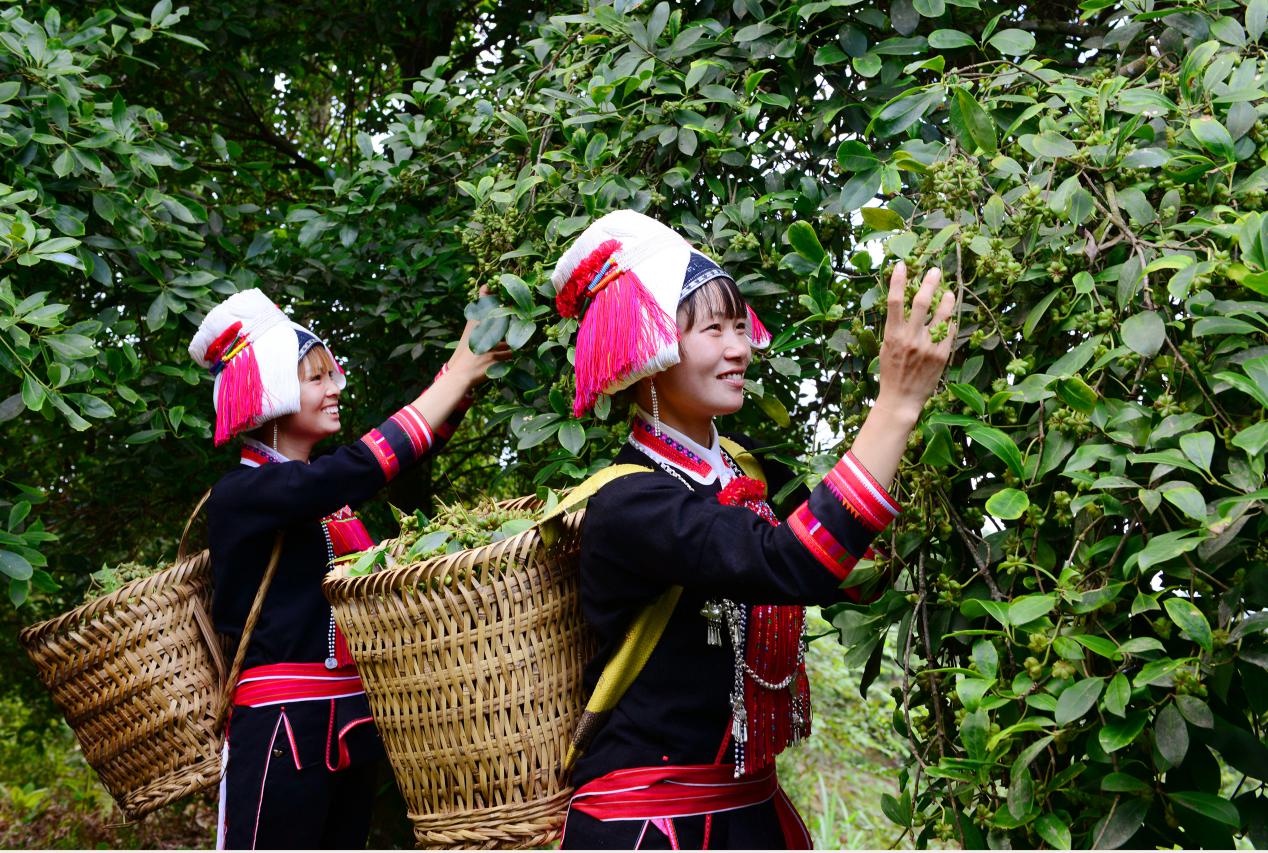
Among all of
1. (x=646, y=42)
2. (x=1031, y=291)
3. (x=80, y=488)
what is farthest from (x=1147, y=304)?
(x=80, y=488)

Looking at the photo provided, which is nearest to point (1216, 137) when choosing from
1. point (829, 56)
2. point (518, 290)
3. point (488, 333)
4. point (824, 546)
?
point (824, 546)

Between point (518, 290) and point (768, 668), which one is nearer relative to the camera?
point (768, 668)

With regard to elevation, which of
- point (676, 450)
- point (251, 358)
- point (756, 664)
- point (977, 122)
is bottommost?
point (756, 664)

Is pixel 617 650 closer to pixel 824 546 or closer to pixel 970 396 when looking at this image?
pixel 824 546

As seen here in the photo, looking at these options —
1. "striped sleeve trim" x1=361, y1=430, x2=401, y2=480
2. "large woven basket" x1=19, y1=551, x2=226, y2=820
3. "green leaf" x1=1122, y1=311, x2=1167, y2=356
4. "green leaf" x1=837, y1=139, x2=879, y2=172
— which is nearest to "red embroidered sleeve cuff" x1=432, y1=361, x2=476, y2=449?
"striped sleeve trim" x1=361, y1=430, x2=401, y2=480

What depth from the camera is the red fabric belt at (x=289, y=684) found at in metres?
2.84

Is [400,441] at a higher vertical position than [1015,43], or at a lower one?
lower

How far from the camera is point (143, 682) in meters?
2.83

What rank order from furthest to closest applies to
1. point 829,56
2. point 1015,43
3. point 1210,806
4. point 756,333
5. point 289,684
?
point 289,684 → point 829,56 → point 756,333 → point 1015,43 → point 1210,806

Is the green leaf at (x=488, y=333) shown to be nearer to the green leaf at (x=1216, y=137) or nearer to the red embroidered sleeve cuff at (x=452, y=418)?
the red embroidered sleeve cuff at (x=452, y=418)

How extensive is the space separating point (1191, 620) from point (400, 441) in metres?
1.87

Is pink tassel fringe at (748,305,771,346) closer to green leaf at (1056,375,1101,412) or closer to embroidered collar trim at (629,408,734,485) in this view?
embroidered collar trim at (629,408,734,485)

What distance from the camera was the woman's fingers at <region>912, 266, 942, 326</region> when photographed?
1679mm

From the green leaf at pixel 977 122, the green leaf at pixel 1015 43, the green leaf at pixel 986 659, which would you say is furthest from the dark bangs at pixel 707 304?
the green leaf at pixel 986 659
